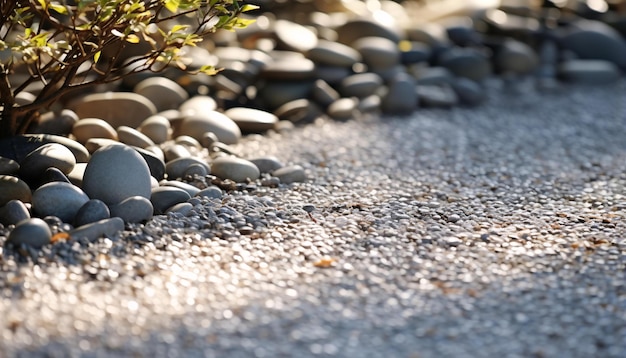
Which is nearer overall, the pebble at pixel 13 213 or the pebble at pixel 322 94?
the pebble at pixel 13 213

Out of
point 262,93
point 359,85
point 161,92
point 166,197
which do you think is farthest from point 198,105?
point 166,197

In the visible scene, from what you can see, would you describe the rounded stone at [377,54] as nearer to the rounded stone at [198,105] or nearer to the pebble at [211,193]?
the rounded stone at [198,105]

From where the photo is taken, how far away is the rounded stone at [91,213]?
9.66 ft

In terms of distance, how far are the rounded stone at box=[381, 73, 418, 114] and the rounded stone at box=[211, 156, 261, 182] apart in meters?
1.83

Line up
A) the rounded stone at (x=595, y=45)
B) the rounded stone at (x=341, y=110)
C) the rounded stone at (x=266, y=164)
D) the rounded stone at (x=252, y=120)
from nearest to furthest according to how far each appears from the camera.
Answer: the rounded stone at (x=266, y=164) → the rounded stone at (x=252, y=120) → the rounded stone at (x=341, y=110) → the rounded stone at (x=595, y=45)

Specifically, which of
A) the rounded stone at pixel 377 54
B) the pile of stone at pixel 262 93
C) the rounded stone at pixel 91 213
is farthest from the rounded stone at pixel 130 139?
the rounded stone at pixel 377 54

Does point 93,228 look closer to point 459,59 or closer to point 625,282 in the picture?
point 625,282

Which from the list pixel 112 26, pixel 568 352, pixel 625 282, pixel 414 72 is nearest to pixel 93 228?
pixel 112 26

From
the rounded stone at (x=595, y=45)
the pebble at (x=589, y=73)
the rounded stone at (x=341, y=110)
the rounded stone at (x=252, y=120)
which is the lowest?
the rounded stone at (x=252, y=120)

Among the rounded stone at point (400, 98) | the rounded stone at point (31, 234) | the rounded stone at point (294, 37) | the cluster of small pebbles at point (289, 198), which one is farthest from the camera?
the rounded stone at point (294, 37)

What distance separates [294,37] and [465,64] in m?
1.38

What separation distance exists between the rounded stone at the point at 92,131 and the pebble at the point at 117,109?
1.29 feet

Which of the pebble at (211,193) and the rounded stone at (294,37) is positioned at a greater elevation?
the rounded stone at (294,37)

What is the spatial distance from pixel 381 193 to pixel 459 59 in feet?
8.85
